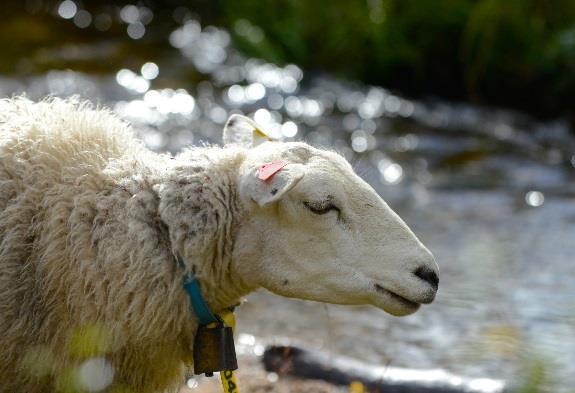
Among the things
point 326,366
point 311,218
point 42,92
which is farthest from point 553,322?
point 42,92

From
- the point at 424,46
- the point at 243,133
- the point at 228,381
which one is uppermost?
the point at 424,46

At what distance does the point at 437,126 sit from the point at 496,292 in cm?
421

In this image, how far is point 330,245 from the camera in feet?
11.7

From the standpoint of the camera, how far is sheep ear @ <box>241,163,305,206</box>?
3.38 meters

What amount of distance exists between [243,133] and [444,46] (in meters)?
7.52

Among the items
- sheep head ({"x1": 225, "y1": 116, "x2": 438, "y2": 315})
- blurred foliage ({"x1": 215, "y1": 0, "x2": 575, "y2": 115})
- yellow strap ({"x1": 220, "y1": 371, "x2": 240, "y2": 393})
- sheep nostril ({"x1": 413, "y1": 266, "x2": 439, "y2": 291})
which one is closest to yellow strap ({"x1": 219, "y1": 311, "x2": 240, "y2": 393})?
yellow strap ({"x1": 220, "y1": 371, "x2": 240, "y2": 393})

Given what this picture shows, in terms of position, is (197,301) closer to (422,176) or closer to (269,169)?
(269,169)

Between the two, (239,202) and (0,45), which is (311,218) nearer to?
(239,202)

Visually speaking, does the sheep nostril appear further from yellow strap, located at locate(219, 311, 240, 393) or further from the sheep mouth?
yellow strap, located at locate(219, 311, 240, 393)

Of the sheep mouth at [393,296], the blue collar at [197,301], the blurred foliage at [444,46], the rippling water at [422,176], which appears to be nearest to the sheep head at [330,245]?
the sheep mouth at [393,296]

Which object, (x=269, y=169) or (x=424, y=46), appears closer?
(x=269, y=169)

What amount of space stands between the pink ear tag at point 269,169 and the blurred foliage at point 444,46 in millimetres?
7735

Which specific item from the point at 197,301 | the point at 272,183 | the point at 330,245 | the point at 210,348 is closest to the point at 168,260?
the point at 197,301

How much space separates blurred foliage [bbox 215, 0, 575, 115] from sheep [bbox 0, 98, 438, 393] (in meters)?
7.62
